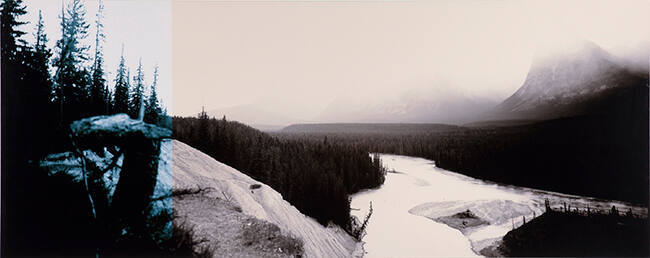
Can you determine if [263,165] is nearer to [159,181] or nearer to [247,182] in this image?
[247,182]

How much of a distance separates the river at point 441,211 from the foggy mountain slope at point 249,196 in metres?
1.32

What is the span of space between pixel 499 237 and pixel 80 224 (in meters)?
7.87

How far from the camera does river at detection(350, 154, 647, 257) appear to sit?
6473mm

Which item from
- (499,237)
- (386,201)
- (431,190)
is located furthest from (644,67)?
(386,201)

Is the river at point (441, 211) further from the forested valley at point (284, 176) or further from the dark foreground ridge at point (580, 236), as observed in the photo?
the forested valley at point (284, 176)

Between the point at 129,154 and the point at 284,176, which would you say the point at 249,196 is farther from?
the point at 284,176

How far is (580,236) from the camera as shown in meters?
5.48

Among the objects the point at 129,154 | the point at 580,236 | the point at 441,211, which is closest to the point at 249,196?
the point at 129,154

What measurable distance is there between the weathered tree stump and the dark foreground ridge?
6696mm

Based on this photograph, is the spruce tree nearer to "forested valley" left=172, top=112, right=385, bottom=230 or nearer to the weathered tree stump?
"forested valley" left=172, top=112, right=385, bottom=230

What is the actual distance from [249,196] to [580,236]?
21.1ft

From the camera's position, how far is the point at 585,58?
11.0 m

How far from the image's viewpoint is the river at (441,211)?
21.2ft

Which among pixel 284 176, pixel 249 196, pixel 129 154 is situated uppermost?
pixel 129 154
